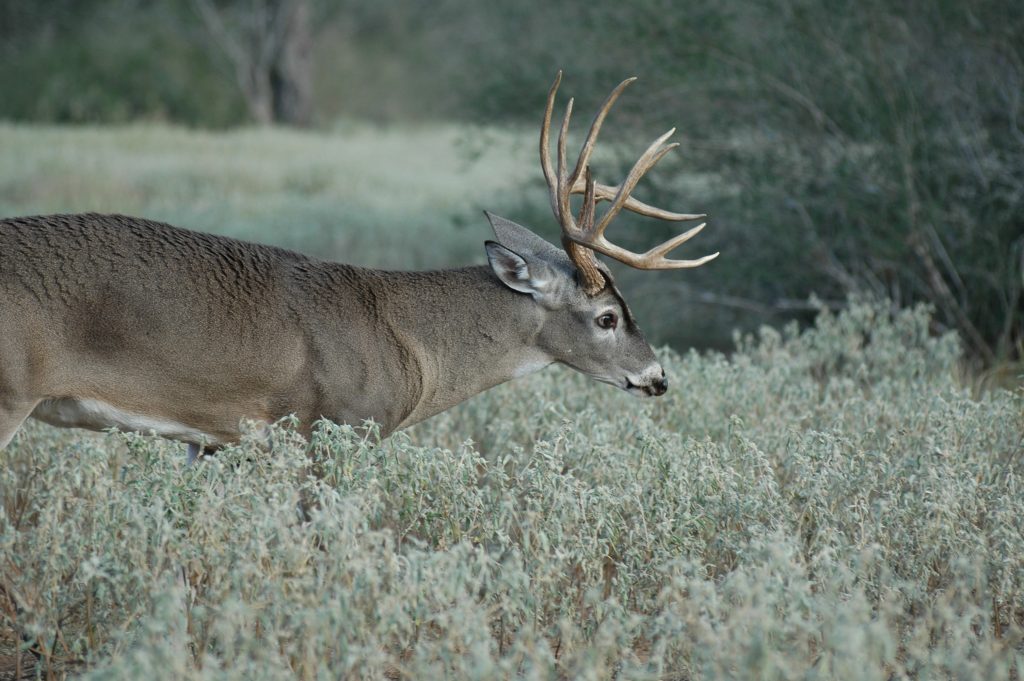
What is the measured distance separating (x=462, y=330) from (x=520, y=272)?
348mm

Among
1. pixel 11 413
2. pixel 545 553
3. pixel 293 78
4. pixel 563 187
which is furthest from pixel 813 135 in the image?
pixel 293 78

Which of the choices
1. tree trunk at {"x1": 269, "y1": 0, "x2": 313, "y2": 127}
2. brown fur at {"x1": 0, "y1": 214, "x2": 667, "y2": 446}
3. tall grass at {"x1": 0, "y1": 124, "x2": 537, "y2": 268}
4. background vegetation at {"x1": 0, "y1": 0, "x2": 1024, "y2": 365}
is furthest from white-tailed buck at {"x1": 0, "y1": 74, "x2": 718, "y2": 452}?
tree trunk at {"x1": 269, "y1": 0, "x2": 313, "y2": 127}

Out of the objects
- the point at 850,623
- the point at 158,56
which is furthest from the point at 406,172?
the point at 850,623

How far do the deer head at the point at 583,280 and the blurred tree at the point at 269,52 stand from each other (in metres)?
24.3

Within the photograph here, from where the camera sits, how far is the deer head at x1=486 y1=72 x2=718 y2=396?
19.2 feet

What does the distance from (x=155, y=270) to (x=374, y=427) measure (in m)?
1.06

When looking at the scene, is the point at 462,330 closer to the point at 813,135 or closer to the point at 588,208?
the point at 588,208

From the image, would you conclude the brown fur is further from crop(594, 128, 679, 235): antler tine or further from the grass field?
crop(594, 128, 679, 235): antler tine

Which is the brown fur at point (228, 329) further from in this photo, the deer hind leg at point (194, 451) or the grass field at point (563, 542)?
the deer hind leg at point (194, 451)

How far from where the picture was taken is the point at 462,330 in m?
5.96

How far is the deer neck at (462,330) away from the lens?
591 cm

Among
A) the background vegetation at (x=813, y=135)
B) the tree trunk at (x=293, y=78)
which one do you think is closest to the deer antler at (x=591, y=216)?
the background vegetation at (x=813, y=135)

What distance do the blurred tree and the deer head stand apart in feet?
79.7

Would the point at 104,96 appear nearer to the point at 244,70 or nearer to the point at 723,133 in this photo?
the point at 244,70
